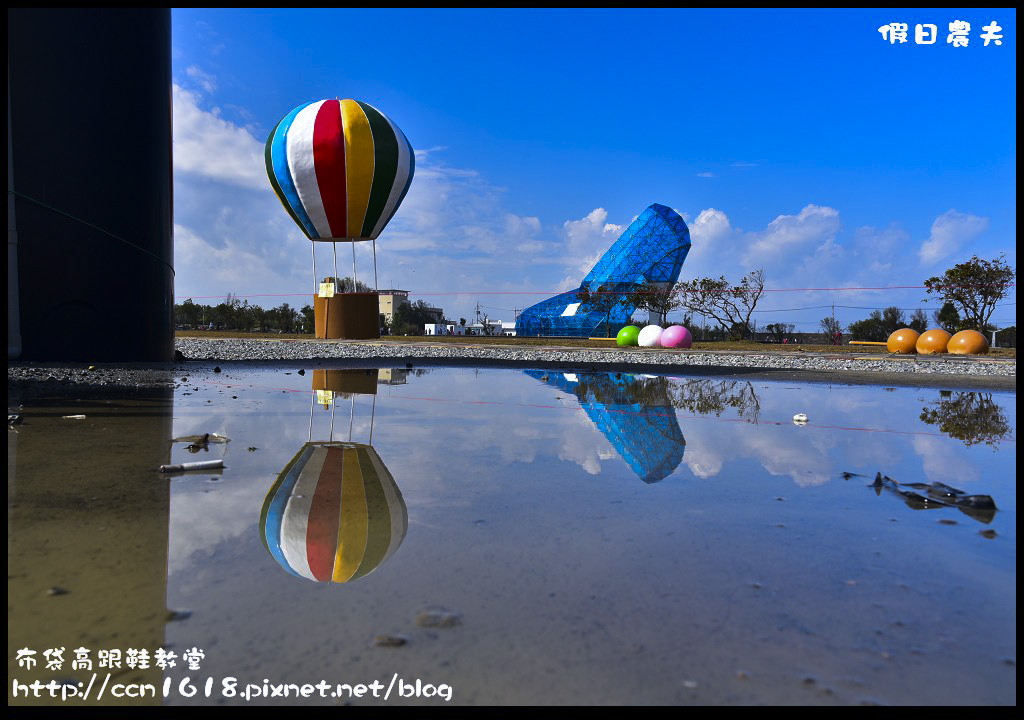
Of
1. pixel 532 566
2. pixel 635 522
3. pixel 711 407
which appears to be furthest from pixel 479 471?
pixel 711 407

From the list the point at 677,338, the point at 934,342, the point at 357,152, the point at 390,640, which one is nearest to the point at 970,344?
the point at 934,342

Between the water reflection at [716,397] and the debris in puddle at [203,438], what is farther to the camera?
the water reflection at [716,397]

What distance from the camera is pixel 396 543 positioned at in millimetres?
2445

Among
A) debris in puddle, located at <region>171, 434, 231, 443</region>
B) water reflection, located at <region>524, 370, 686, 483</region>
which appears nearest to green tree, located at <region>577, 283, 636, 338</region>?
water reflection, located at <region>524, 370, 686, 483</region>

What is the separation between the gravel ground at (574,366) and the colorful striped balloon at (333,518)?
5.48 m

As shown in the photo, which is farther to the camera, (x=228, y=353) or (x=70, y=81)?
(x=228, y=353)

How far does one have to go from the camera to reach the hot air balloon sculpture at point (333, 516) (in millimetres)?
2256

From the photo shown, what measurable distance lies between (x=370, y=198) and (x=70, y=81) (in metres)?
8.34

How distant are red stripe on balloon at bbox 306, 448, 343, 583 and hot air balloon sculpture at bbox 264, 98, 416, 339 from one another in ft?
47.2

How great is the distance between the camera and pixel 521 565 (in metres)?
2.24

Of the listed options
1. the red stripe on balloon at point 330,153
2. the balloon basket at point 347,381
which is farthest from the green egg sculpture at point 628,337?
the balloon basket at point 347,381

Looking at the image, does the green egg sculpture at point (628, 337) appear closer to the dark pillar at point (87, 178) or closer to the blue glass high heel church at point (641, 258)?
the dark pillar at point (87, 178)

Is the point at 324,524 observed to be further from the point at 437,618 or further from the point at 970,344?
the point at 970,344

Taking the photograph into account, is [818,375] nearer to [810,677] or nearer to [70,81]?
[810,677]
